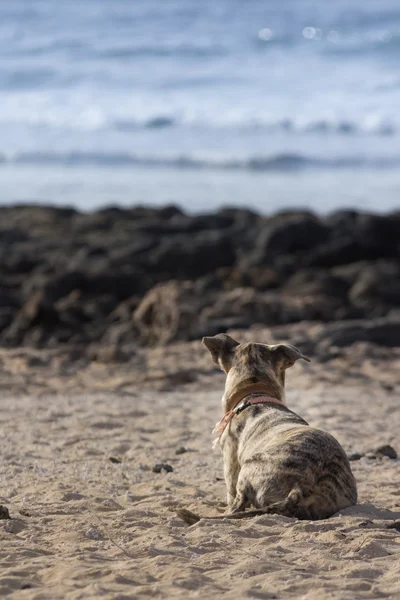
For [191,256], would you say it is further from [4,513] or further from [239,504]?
[4,513]

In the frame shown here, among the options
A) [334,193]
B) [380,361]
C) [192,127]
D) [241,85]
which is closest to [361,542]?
[380,361]

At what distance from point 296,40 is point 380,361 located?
3798 centimetres

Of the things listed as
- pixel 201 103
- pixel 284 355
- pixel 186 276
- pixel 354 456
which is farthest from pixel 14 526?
pixel 201 103

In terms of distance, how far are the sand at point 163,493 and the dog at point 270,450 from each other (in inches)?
5.1

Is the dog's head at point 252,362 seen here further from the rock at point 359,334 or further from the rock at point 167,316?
the rock at point 167,316

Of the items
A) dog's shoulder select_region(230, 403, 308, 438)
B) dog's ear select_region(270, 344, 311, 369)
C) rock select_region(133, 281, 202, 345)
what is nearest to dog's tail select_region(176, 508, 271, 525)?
dog's shoulder select_region(230, 403, 308, 438)

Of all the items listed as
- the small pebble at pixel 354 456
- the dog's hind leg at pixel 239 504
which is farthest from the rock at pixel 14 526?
the small pebble at pixel 354 456

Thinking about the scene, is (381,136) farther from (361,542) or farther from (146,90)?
(361,542)

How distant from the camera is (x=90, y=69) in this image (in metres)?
48.7

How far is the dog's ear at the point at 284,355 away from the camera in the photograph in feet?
21.1

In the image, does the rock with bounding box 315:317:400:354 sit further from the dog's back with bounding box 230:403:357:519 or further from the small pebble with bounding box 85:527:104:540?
the small pebble with bounding box 85:527:104:540

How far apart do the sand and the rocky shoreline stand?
5.61 ft

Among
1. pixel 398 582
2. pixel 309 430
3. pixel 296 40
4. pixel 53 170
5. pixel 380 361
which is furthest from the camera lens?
pixel 296 40

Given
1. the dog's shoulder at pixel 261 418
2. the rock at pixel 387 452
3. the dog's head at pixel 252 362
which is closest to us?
the dog's shoulder at pixel 261 418
